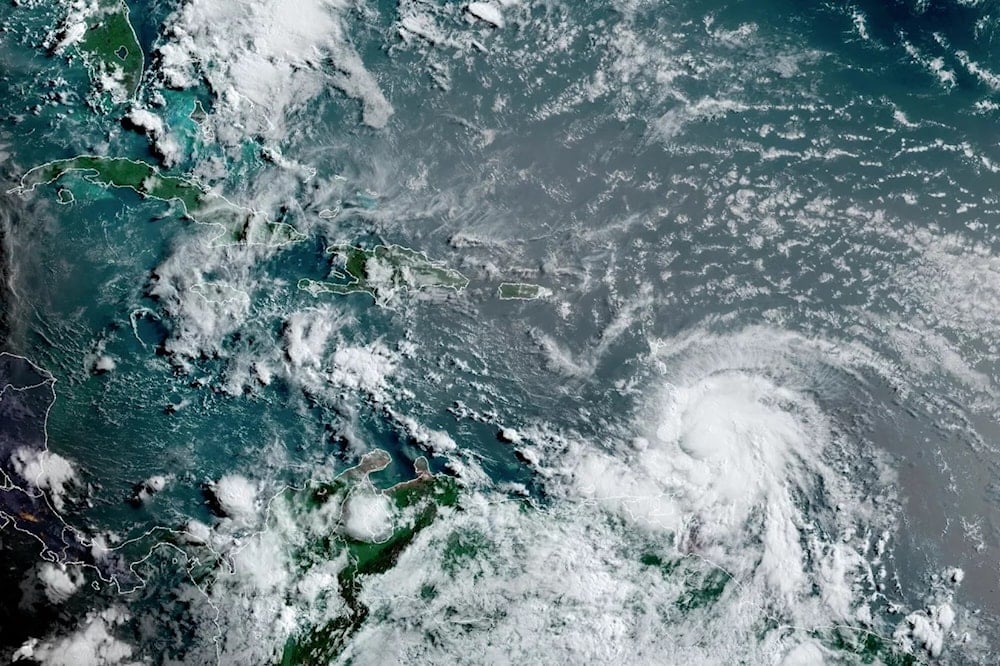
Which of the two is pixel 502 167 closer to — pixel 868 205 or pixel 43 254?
pixel 868 205

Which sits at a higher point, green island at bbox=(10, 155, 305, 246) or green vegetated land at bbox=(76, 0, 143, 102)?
green vegetated land at bbox=(76, 0, 143, 102)

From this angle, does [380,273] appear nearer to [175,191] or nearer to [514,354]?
[514,354]

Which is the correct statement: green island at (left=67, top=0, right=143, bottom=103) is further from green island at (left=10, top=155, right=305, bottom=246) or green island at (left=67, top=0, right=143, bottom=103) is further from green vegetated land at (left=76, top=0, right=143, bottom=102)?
green island at (left=10, top=155, right=305, bottom=246)

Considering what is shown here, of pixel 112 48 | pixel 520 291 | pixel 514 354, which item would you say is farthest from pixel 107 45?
pixel 514 354

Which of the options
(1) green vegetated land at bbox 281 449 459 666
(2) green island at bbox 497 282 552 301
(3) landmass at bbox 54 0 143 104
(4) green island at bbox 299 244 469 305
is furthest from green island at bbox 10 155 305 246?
(1) green vegetated land at bbox 281 449 459 666

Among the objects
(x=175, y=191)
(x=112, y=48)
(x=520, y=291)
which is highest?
(x=112, y=48)
